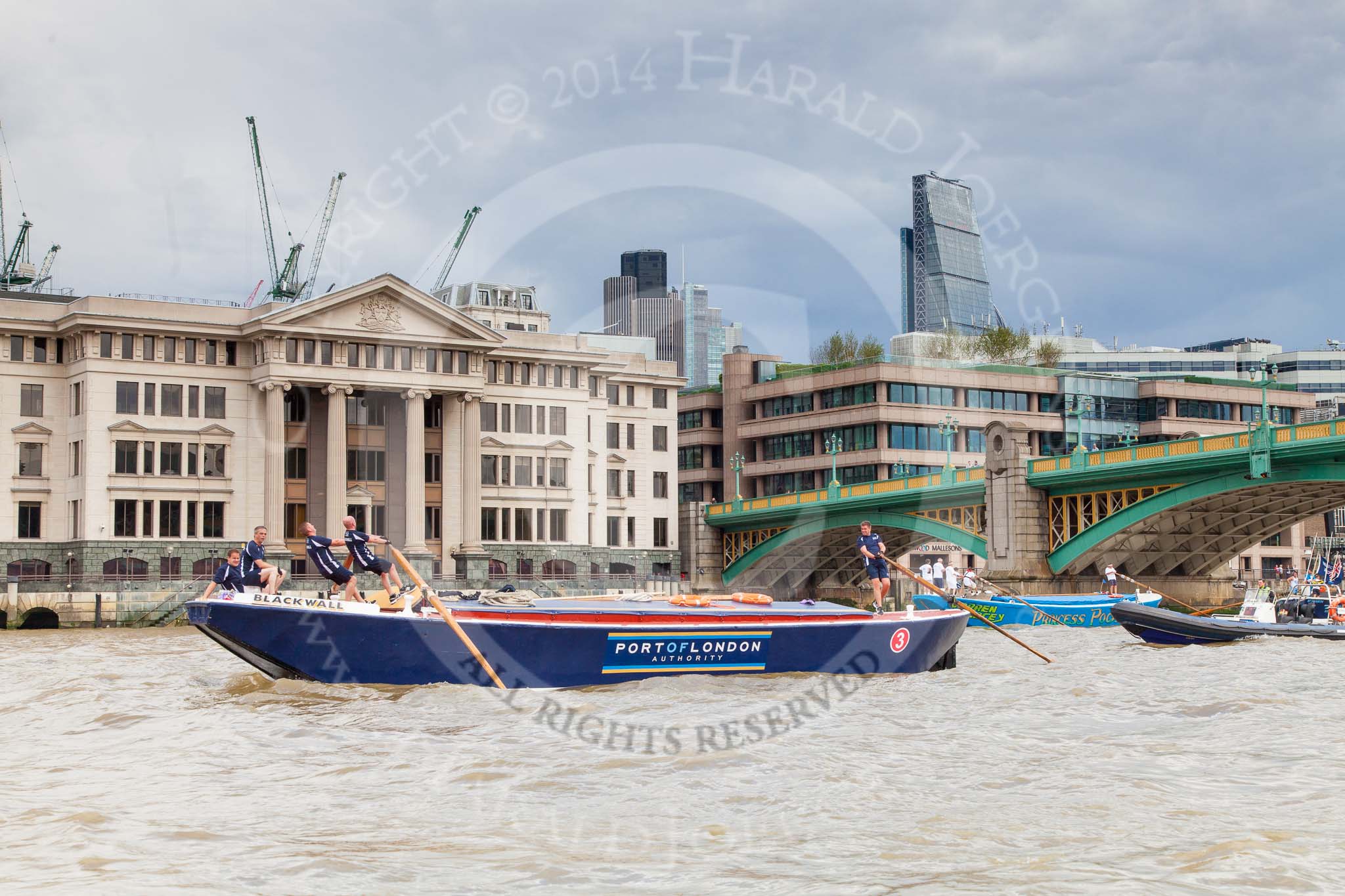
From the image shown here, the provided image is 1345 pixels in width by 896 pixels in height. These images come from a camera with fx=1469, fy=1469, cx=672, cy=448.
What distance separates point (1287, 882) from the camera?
38.8 feet

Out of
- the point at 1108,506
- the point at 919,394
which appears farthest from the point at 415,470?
the point at 1108,506

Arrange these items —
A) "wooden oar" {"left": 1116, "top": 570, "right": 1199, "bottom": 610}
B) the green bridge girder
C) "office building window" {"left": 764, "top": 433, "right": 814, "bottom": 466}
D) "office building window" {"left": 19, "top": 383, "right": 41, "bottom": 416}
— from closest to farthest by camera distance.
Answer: the green bridge girder, "wooden oar" {"left": 1116, "top": 570, "right": 1199, "bottom": 610}, "office building window" {"left": 19, "top": 383, "right": 41, "bottom": 416}, "office building window" {"left": 764, "top": 433, "right": 814, "bottom": 466}

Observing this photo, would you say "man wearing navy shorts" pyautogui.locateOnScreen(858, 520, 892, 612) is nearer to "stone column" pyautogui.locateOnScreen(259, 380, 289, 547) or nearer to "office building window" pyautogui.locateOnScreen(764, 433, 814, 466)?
"stone column" pyautogui.locateOnScreen(259, 380, 289, 547)

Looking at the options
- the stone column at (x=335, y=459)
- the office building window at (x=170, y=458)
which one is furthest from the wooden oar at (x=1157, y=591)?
the office building window at (x=170, y=458)

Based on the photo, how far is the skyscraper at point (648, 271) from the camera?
96.1ft

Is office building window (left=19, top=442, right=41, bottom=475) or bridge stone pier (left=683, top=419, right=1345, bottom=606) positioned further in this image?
office building window (left=19, top=442, right=41, bottom=475)

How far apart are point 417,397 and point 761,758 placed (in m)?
64.0

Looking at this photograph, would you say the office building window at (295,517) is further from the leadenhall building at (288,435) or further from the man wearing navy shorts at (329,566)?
the man wearing navy shorts at (329,566)

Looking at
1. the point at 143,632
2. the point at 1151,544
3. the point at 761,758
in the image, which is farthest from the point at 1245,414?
the point at 761,758

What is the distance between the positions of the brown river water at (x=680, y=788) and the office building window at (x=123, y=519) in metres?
49.3

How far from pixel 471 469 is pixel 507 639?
59.1 metres

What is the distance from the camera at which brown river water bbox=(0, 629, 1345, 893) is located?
12086mm

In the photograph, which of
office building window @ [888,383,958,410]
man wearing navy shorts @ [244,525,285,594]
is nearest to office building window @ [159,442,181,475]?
office building window @ [888,383,958,410]

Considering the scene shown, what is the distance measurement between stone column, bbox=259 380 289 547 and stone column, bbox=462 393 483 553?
10.2m
